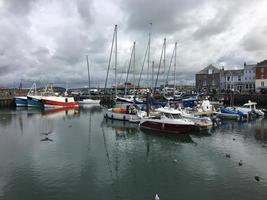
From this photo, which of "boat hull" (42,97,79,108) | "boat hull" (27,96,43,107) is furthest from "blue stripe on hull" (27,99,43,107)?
"boat hull" (42,97,79,108)

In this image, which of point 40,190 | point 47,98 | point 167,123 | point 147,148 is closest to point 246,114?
point 167,123

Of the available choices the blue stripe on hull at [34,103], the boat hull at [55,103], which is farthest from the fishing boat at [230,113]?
the blue stripe on hull at [34,103]

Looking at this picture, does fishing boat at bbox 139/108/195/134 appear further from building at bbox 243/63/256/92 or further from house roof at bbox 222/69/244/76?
house roof at bbox 222/69/244/76

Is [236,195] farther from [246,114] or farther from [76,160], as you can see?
[246,114]

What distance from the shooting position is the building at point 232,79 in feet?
343

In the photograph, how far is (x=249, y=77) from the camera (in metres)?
101

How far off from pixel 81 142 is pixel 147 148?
792cm

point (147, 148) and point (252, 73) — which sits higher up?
point (252, 73)

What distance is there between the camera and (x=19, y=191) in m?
17.0

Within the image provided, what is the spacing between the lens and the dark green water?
1681 cm

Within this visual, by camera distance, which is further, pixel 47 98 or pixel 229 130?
pixel 47 98

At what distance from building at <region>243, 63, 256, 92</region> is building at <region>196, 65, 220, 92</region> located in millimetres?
14062

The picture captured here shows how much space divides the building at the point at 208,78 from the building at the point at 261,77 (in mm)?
24626

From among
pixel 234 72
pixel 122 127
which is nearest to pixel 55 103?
pixel 122 127
